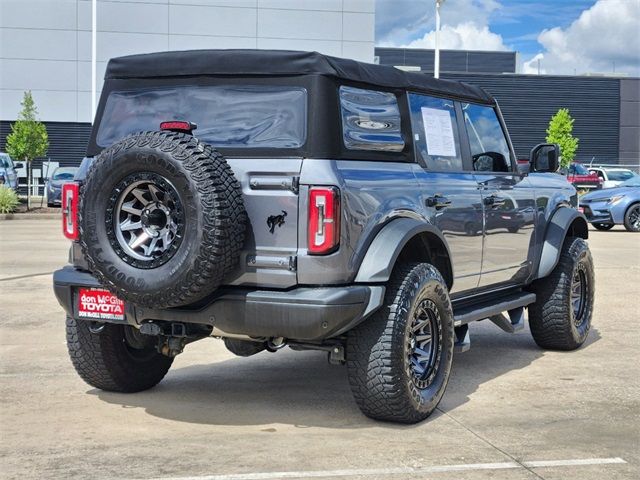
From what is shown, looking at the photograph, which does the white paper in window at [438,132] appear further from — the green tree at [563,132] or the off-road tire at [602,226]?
the green tree at [563,132]

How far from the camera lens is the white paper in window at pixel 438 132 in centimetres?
633

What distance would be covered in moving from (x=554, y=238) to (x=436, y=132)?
1.84m

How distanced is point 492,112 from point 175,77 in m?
2.87

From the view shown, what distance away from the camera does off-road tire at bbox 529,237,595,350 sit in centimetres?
778

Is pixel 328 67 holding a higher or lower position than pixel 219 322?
higher

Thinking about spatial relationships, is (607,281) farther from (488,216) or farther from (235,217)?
(235,217)

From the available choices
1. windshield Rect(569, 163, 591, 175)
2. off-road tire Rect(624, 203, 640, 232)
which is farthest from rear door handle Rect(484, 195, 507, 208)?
windshield Rect(569, 163, 591, 175)

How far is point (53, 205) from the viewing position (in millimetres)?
31609

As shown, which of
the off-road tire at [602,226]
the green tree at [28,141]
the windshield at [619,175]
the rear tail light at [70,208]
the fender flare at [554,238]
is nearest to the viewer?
the rear tail light at [70,208]

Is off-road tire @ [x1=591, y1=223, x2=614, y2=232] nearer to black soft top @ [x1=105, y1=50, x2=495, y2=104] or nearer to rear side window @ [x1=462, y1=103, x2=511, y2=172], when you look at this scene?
rear side window @ [x1=462, y1=103, x2=511, y2=172]

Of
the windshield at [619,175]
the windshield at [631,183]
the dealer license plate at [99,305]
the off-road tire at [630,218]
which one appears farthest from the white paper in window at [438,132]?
the windshield at [619,175]

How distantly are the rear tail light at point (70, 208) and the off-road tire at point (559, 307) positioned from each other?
3.81m

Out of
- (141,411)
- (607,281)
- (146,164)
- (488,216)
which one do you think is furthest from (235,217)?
(607,281)

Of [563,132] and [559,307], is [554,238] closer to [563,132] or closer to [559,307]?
[559,307]
